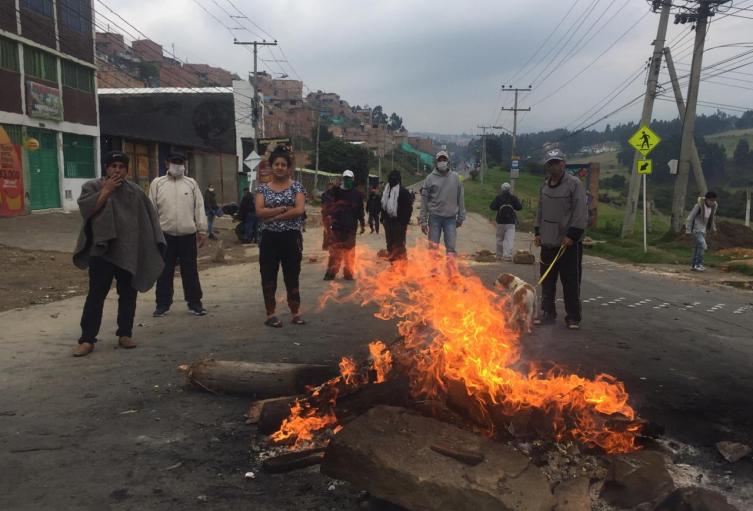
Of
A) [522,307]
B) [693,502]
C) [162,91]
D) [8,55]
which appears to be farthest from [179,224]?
[162,91]

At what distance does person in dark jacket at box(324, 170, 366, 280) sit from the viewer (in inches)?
378

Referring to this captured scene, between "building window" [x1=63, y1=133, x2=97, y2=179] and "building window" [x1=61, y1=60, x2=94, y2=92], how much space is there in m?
2.22

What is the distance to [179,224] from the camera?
6719 millimetres

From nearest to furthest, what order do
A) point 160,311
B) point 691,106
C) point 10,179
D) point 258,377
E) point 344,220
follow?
point 258,377 → point 160,311 → point 344,220 → point 10,179 → point 691,106

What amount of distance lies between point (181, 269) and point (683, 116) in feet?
73.3

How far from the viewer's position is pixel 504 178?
91562 mm

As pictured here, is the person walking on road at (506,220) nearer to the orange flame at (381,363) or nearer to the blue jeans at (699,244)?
the blue jeans at (699,244)

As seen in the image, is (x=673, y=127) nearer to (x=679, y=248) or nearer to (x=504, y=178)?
(x=504, y=178)

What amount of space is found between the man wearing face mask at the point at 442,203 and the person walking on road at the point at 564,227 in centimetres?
224

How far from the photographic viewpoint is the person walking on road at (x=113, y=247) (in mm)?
5230

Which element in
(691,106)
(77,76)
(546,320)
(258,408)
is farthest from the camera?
(77,76)

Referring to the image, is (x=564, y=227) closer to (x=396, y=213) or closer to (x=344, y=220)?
(x=396, y=213)

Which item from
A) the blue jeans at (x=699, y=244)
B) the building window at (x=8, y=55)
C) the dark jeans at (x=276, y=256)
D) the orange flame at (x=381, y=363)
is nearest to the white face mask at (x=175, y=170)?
the dark jeans at (x=276, y=256)

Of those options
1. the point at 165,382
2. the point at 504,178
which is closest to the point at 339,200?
the point at 165,382
